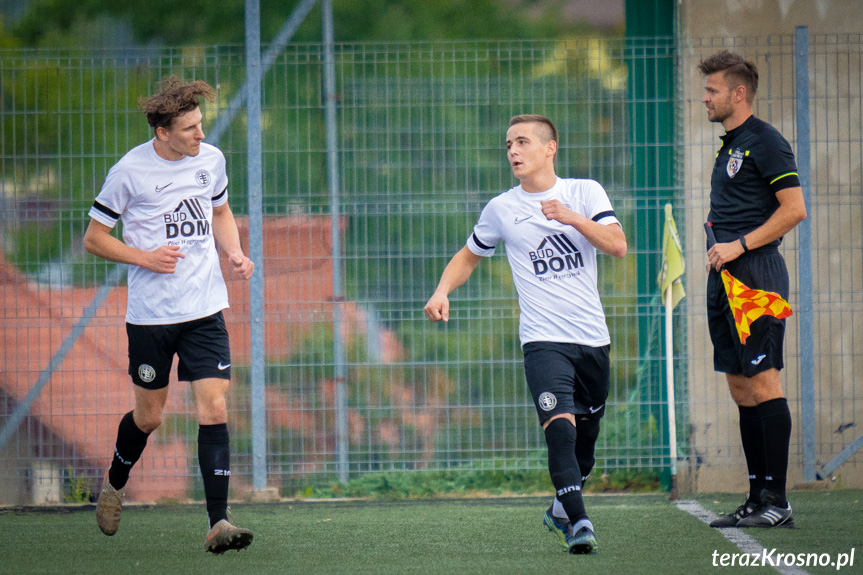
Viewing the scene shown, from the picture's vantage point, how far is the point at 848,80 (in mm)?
6469

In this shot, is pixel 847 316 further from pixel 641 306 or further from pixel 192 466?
pixel 192 466

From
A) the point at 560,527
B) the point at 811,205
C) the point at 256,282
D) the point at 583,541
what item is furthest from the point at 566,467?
the point at 811,205

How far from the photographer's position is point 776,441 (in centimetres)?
465

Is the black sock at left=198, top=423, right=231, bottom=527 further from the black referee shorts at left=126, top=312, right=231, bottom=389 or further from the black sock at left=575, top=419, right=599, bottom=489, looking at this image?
the black sock at left=575, top=419, right=599, bottom=489

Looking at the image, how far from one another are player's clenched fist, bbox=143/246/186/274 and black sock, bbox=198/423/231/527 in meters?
0.71

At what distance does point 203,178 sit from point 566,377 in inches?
72.8

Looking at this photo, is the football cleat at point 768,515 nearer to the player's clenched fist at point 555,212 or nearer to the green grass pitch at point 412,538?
the green grass pitch at point 412,538

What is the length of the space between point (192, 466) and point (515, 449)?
2110 mm

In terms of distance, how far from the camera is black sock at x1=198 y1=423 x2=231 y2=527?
421 cm

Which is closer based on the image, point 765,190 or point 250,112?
point 765,190

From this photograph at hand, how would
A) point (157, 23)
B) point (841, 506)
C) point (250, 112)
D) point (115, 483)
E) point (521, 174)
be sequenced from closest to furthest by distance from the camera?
point (521, 174) → point (115, 483) → point (841, 506) → point (250, 112) → point (157, 23)

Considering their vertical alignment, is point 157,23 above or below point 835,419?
above

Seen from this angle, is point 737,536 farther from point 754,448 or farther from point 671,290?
point 671,290

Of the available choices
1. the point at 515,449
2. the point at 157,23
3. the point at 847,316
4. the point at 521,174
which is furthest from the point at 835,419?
the point at 157,23
